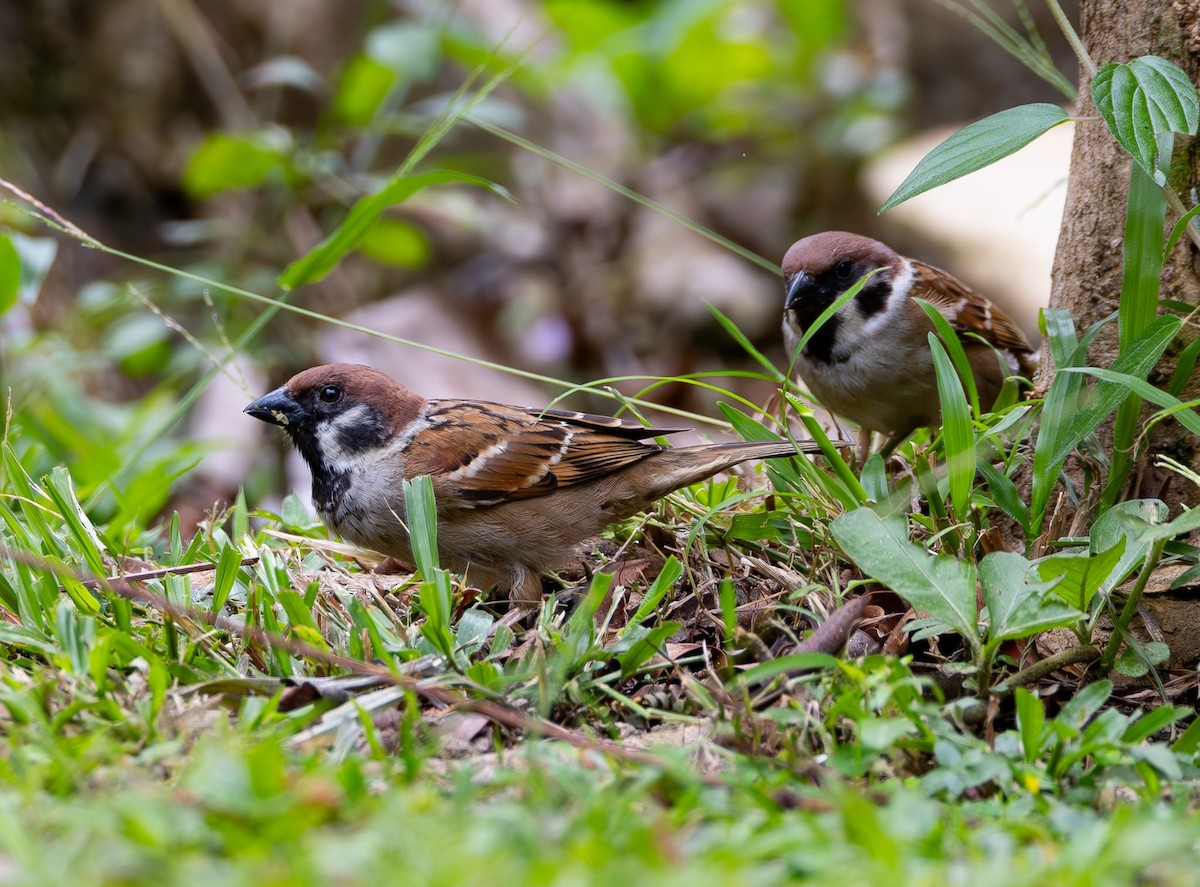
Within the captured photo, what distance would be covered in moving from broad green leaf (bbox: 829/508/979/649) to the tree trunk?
0.76 metres

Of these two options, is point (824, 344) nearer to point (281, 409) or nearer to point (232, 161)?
point (281, 409)

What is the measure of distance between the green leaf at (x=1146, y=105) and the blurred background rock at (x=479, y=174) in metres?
5.18

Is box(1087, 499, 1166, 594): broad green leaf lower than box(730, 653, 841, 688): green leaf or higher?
higher

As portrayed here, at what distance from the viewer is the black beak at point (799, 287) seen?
16.0ft

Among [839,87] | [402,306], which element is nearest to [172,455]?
[402,306]

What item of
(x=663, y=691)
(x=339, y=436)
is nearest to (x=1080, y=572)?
(x=663, y=691)

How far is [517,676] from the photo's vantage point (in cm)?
299

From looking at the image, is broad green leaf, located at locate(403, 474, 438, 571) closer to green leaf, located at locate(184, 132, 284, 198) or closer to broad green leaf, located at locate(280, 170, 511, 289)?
broad green leaf, located at locate(280, 170, 511, 289)

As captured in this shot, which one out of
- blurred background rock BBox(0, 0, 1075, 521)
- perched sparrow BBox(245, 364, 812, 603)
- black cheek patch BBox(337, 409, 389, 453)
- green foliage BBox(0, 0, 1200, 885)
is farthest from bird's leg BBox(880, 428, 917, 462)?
blurred background rock BBox(0, 0, 1075, 521)

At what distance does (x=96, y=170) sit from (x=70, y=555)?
7.29 m

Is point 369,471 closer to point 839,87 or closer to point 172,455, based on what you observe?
point 172,455

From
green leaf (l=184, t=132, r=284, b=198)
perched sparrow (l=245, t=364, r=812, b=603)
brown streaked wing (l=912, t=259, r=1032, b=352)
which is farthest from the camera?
green leaf (l=184, t=132, r=284, b=198)

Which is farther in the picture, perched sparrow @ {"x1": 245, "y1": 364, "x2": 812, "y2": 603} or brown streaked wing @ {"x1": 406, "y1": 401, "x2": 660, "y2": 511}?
brown streaked wing @ {"x1": 406, "y1": 401, "x2": 660, "y2": 511}

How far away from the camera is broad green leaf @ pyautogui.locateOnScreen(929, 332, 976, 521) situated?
336 cm
